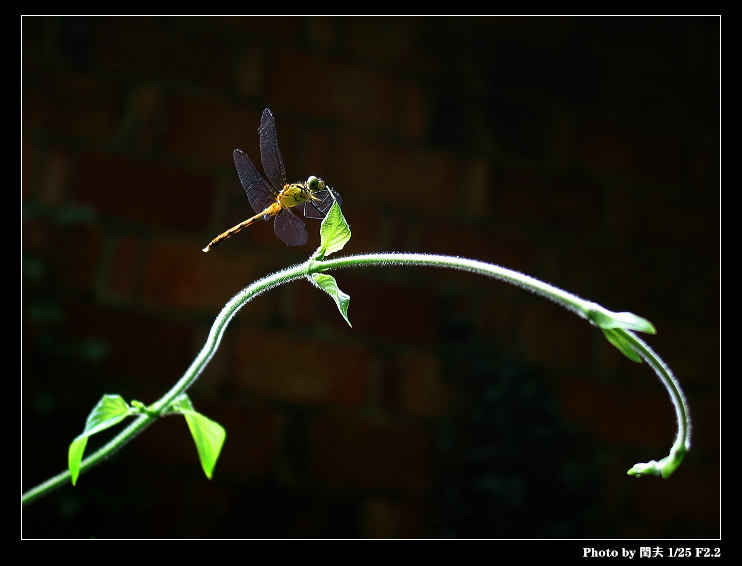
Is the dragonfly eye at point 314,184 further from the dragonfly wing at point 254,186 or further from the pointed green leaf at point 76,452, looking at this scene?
the pointed green leaf at point 76,452

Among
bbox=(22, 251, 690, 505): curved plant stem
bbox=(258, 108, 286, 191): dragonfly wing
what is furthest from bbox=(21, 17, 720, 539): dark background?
bbox=(22, 251, 690, 505): curved plant stem

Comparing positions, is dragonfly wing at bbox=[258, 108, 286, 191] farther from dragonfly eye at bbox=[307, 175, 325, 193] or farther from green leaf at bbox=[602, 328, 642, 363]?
green leaf at bbox=[602, 328, 642, 363]

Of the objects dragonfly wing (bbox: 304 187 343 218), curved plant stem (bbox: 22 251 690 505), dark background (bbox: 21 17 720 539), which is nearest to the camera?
curved plant stem (bbox: 22 251 690 505)

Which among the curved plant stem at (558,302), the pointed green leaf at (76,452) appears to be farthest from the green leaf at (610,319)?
the pointed green leaf at (76,452)

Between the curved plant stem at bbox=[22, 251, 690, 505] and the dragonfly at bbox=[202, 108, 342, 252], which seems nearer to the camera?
the curved plant stem at bbox=[22, 251, 690, 505]

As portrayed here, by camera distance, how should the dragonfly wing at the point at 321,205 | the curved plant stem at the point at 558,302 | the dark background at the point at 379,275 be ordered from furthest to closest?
the dark background at the point at 379,275, the dragonfly wing at the point at 321,205, the curved plant stem at the point at 558,302

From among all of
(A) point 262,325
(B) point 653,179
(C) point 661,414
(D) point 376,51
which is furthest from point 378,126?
(C) point 661,414

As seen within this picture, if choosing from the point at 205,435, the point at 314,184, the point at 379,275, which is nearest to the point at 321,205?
the point at 314,184
